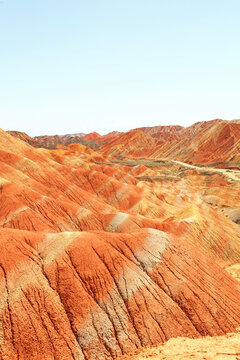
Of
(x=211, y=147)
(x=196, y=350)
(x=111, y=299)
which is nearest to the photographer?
(x=196, y=350)

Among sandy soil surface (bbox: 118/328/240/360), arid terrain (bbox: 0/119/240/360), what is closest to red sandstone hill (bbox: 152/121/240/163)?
arid terrain (bbox: 0/119/240/360)

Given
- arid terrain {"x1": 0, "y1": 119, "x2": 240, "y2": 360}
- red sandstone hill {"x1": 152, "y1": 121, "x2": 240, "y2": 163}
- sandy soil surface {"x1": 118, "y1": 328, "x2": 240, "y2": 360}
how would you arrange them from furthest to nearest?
red sandstone hill {"x1": 152, "y1": 121, "x2": 240, "y2": 163}
arid terrain {"x1": 0, "y1": 119, "x2": 240, "y2": 360}
sandy soil surface {"x1": 118, "y1": 328, "x2": 240, "y2": 360}

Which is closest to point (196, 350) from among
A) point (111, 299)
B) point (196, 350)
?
point (196, 350)

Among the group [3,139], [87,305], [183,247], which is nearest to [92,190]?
[3,139]

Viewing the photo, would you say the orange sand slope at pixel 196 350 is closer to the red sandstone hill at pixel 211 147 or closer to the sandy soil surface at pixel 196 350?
the sandy soil surface at pixel 196 350

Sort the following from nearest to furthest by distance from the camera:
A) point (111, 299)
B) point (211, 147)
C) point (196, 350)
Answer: point (196, 350) → point (111, 299) → point (211, 147)

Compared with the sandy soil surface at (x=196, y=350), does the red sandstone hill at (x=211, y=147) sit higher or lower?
higher

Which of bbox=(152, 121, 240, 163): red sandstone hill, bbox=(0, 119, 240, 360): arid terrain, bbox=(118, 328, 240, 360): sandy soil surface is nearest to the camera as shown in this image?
bbox=(118, 328, 240, 360): sandy soil surface

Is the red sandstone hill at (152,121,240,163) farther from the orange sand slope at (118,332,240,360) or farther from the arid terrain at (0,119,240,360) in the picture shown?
the orange sand slope at (118,332,240,360)

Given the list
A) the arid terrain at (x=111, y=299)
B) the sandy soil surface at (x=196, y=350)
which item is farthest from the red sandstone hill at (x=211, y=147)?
the sandy soil surface at (x=196, y=350)

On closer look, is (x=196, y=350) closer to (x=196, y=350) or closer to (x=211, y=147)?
(x=196, y=350)

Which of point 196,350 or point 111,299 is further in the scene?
point 111,299
